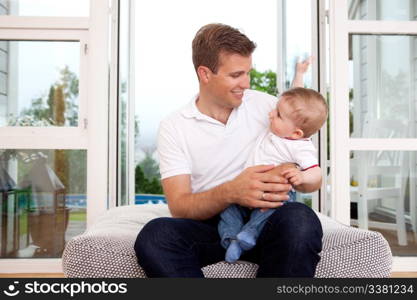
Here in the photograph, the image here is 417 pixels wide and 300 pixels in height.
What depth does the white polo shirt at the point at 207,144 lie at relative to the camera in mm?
1863

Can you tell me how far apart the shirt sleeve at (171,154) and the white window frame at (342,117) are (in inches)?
63.8

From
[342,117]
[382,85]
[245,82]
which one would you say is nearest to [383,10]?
[382,85]

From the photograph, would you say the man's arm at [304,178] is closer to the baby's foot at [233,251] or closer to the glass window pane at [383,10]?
the baby's foot at [233,251]

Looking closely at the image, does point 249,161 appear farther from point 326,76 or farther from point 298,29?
point 298,29

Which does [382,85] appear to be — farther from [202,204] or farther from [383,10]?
[202,204]

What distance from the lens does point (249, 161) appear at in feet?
5.93

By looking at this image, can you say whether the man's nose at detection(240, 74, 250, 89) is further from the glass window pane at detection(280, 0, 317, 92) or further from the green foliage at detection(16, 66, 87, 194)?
the glass window pane at detection(280, 0, 317, 92)

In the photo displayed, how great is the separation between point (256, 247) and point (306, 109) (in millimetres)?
467

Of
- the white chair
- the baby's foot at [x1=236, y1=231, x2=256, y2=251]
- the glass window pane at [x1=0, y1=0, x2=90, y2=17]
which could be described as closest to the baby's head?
the baby's foot at [x1=236, y1=231, x2=256, y2=251]

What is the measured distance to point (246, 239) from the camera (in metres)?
1.58

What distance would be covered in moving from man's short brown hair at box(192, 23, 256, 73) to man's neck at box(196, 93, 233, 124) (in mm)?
130

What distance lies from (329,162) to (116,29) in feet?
5.36

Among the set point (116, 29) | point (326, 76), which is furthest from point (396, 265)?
point (116, 29)

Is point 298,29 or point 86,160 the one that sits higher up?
point 298,29
